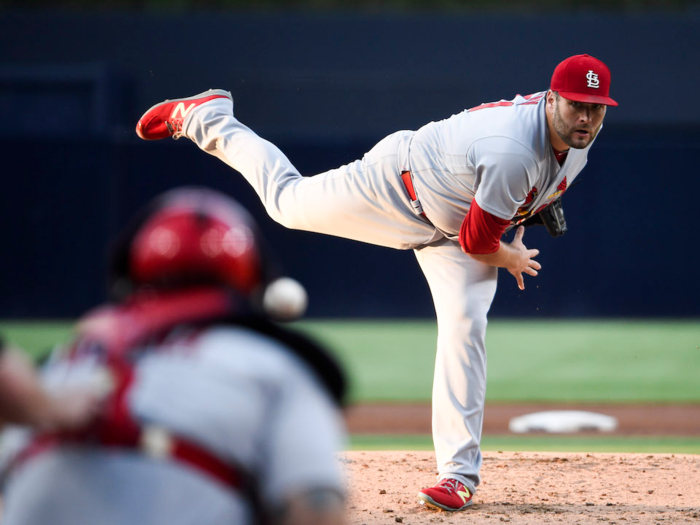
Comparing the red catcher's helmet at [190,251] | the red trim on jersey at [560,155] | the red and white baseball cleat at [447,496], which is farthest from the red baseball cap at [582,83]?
the red catcher's helmet at [190,251]

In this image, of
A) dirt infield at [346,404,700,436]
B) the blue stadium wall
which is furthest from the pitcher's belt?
the blue stadium wall

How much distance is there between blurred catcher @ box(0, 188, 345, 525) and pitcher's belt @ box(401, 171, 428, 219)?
2437 mm

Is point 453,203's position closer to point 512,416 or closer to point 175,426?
point 175,426

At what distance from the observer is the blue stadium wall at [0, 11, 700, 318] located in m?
Result: 11.0

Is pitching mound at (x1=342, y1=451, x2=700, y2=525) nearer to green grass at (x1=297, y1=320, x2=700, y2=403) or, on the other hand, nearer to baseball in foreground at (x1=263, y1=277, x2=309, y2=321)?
baseball in foreground at (x1=263, y1=277, x2=309, y2=321)

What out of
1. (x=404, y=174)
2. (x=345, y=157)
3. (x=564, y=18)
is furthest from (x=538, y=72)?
(x=404, y=174)

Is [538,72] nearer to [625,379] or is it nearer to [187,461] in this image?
[625,379]

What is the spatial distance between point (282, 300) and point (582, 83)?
2.16 m

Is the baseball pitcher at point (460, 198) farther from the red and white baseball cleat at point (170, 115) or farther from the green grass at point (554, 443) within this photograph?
the green grass at point (554, 443)

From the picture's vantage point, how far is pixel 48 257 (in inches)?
436

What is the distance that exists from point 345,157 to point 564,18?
5.28 meters

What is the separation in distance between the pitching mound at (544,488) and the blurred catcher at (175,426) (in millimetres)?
2374

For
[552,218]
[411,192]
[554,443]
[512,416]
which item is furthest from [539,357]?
[411,192]

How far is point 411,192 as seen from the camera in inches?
146
